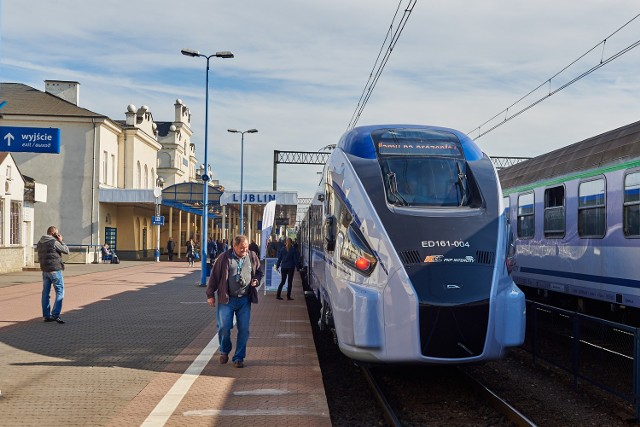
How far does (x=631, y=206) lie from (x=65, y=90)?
155 ft

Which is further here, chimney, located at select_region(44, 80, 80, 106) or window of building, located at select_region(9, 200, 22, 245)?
chimney, located at select_region(44, 80, 80, 106)

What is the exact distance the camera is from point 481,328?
26.0 feet

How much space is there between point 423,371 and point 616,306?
145 inches

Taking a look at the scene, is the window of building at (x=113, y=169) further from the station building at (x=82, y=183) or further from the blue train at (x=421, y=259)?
the blue train at (x=421, y=259)

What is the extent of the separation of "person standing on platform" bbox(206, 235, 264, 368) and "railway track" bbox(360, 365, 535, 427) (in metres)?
1.71

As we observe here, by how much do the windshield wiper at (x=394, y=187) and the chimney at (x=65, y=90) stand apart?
151ft

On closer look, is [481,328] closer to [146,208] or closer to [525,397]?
[525,397]

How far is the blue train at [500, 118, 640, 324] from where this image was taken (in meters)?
10.4

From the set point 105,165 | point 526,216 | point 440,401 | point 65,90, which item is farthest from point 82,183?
point 440,401

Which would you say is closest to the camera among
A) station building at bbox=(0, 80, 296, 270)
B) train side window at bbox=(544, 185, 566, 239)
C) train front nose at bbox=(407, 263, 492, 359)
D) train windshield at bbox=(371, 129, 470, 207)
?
train front nose at bbox=(407, 263, 492, 359)

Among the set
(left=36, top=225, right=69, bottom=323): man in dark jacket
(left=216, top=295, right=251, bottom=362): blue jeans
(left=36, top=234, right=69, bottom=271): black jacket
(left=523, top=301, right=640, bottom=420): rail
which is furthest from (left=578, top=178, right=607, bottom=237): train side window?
(left=36, top=234, right=69, bottom=271): black jacket

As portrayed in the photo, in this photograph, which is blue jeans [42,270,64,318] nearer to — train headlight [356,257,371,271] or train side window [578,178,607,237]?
train headlight [356,257,371,271]

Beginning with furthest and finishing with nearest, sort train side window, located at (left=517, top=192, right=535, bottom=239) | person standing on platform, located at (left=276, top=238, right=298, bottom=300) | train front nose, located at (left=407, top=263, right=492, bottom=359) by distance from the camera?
person standing on platform, located at (left=276, top=238, right=298, bottom=300), train side window, located at (left=517, top=192, right=535, bottom=239), train front nose, located at (left=407, top=263, right=492, bottom=359)

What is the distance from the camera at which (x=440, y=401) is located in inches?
325
